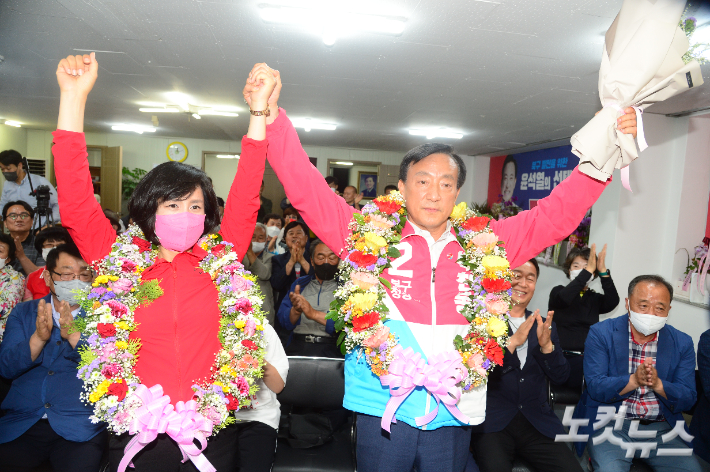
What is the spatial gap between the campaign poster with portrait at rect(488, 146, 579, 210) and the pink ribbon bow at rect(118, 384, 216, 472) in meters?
7.76

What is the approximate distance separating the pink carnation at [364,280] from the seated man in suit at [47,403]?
149 centimetres

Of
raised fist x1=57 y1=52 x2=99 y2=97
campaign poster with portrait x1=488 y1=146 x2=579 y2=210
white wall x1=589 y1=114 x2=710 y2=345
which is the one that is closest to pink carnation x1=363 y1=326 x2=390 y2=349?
raised fist x1=57 y1=52 x2=99 y2=97

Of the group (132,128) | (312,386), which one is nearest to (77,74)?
(312,386)

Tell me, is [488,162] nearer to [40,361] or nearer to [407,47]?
[407,47]

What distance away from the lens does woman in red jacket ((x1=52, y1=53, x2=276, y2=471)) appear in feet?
5.26

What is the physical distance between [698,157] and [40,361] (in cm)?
730

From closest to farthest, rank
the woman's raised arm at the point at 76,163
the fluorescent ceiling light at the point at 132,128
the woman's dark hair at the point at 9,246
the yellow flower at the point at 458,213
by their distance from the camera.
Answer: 1. the woman's raised arm at the point at 76,163
2. the yellow flower at the point at 458,213
3. the woman's dark hair at the point at 9,246
4. the fluorescent ceiling light at the point at 132,128

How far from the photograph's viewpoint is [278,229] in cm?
732

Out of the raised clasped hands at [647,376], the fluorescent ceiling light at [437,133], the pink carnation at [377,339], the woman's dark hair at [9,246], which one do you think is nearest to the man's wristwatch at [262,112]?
the pink carnation at [377,339]

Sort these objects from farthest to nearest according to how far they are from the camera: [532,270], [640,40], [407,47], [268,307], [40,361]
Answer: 1. [268,307]
2. [407,47]
3. [532,270]
4. [40,361]
5. [640,40]

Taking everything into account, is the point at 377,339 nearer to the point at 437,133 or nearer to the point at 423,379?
the point at 423,379

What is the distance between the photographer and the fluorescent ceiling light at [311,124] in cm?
823

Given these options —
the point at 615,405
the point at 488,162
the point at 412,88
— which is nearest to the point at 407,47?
the point at 412,88

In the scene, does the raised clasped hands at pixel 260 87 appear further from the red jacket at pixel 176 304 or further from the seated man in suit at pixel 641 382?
the seated man in suit at pixel 641 382
